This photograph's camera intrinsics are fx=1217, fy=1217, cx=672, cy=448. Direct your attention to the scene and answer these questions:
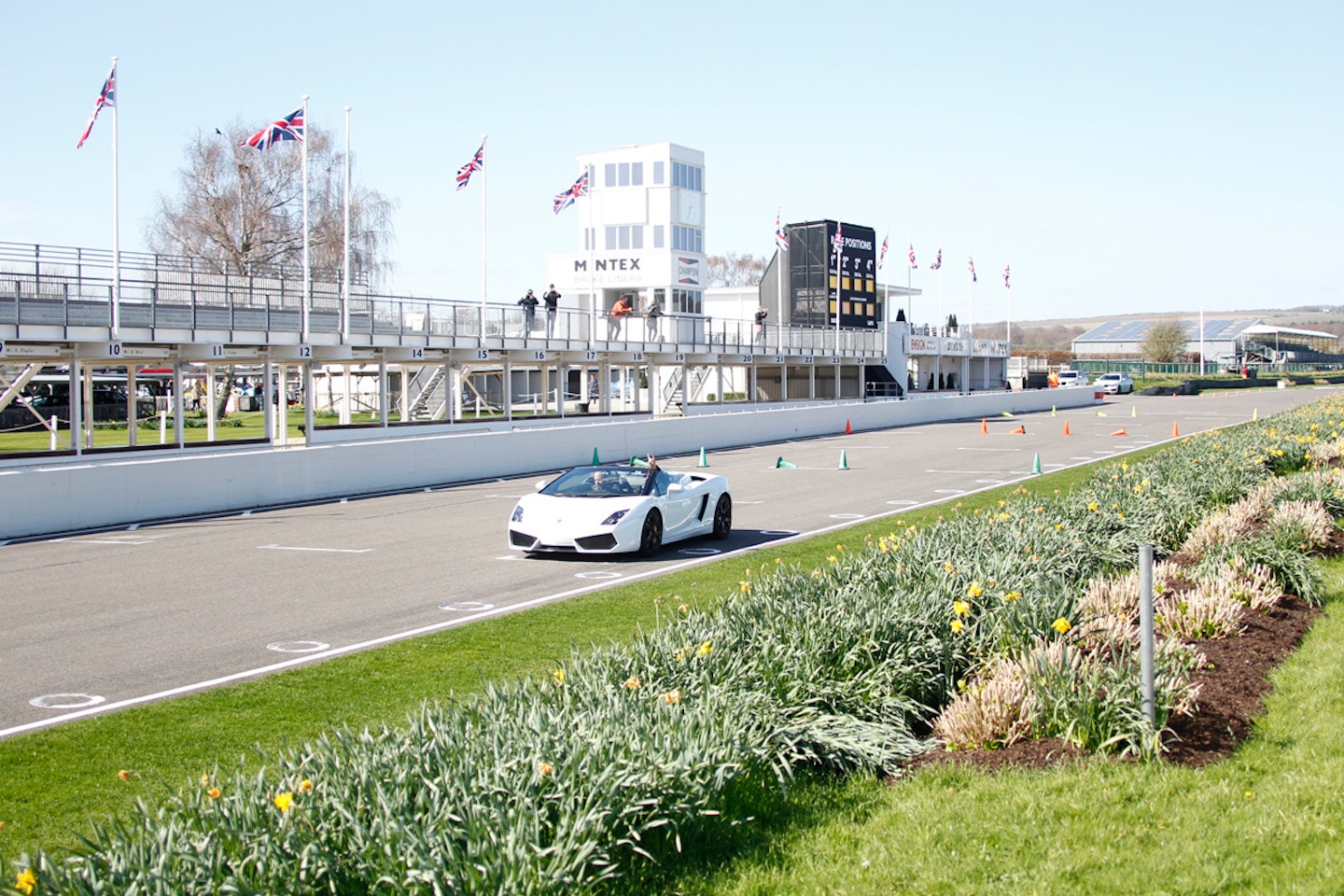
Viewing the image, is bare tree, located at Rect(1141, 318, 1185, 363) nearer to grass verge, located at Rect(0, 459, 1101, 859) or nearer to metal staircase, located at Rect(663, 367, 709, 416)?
metal staircase, located at Rect(663, 367, 709, 416)

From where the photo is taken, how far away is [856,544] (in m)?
15.8

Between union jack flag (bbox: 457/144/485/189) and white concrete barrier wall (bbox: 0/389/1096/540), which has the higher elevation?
union jack flag (bbox: 457/144/485/189)

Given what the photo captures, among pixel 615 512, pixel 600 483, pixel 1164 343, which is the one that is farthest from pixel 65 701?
pixel 1164 343

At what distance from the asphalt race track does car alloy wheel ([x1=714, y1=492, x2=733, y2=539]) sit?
0.34m

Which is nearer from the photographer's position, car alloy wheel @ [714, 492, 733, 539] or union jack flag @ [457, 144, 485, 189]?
car alloy wheel @ [714, 492, 733, 539]

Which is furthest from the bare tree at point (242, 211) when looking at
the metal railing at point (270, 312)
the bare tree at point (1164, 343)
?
the bare tree at point (1164, 343)

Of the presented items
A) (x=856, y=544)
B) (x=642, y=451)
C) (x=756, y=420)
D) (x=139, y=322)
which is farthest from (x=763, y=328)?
(x=856, y=544)

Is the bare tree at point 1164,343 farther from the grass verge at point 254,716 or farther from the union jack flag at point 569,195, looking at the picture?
the grass verge at point 254,716

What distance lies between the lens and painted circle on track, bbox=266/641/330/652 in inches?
406

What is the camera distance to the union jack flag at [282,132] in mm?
30422

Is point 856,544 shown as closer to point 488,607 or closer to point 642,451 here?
point 488,607

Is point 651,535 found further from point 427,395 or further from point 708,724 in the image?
point 427,395

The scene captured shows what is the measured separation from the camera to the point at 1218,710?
6832 millimetres

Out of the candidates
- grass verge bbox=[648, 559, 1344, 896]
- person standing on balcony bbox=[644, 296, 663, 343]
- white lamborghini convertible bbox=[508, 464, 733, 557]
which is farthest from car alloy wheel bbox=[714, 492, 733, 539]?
person standing on balcony bbox=[644, 296, 663, 343]
